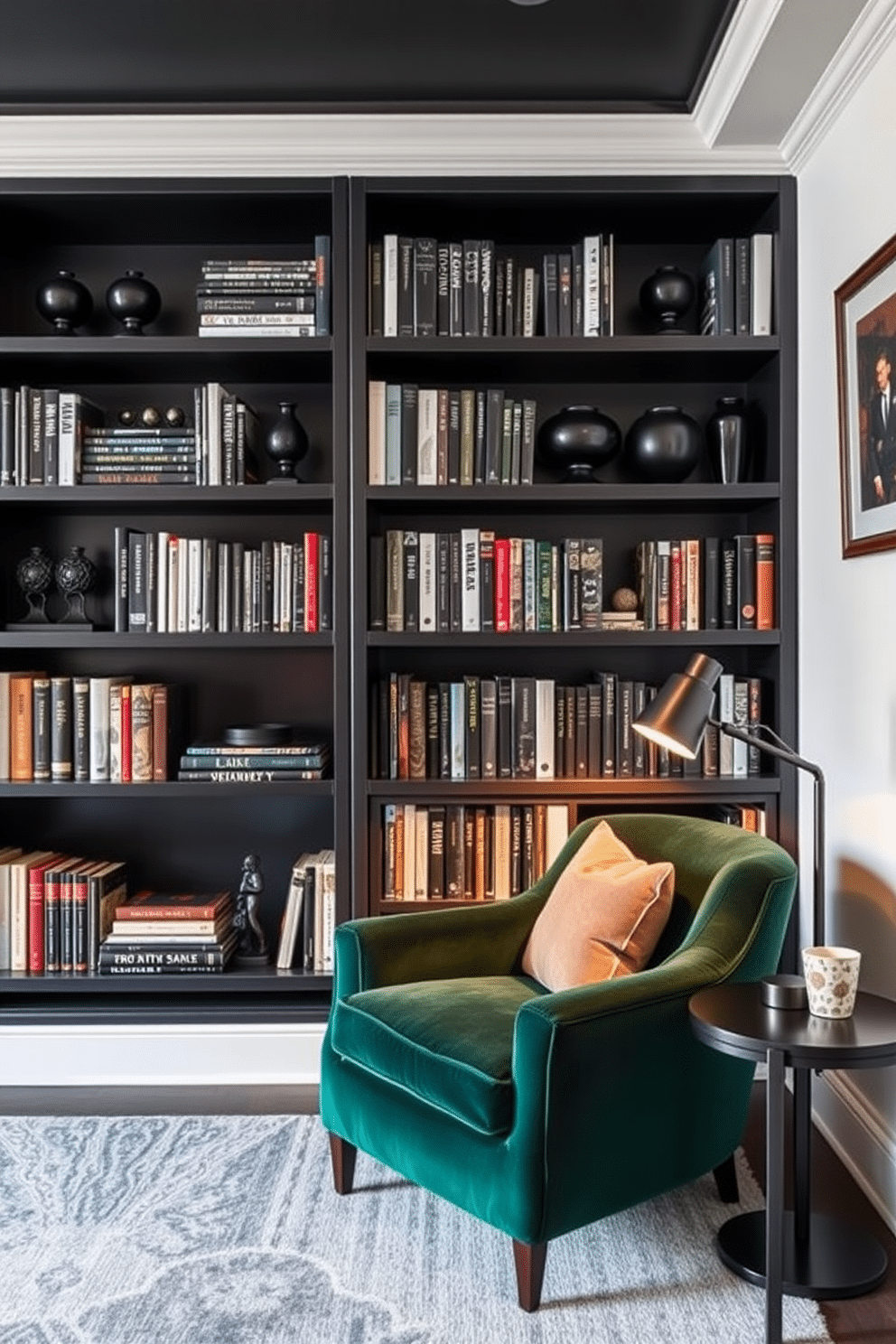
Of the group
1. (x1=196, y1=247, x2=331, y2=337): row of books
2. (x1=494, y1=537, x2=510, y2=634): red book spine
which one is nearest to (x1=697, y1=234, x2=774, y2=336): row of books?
(x1=494, y1=537, x2=510, y2=634): red book spine

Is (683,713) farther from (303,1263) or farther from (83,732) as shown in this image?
(83,732)

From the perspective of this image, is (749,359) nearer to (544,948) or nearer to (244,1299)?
(544,948)

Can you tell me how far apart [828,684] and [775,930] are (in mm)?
774

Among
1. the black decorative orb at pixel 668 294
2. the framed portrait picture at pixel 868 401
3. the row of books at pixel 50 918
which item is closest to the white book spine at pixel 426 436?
the black decorative orb at pixel 668 294

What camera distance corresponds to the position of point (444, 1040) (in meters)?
2.13

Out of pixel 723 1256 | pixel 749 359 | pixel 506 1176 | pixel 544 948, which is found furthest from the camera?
pixel 749 359

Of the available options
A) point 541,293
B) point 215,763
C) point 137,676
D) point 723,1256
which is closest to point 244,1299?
point 723,1256

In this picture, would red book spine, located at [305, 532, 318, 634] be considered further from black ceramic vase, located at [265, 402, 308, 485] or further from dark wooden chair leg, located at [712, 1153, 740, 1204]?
dark wooden chair leg, located at [712, 1153, 740, 1204]

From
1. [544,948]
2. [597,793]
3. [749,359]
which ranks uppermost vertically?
[749,359]

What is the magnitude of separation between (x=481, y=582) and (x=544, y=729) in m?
0.44

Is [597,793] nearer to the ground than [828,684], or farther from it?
nearer to the ground

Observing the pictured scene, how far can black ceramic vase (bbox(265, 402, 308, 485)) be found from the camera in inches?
125

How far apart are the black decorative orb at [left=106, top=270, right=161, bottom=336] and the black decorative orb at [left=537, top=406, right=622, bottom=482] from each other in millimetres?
1166

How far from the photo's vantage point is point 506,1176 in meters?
1.98
